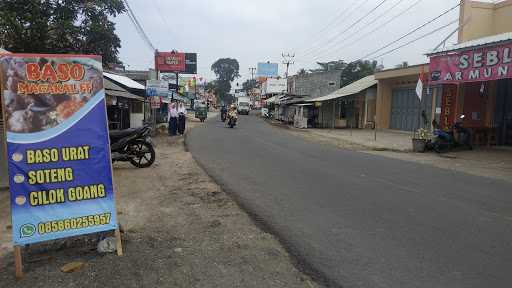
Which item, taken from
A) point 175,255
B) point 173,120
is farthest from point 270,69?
point 175,255

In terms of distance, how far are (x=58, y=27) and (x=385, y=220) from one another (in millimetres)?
20118

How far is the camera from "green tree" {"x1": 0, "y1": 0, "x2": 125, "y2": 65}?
19.8 metres

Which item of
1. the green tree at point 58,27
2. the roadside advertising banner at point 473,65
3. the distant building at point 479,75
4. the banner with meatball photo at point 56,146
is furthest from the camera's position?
the green tree at point 58,27

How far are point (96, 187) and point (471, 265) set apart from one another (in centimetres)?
406

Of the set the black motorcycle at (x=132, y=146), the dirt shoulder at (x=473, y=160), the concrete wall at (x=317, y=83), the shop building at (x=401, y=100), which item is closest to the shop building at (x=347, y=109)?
the shop building at (x=401, y=100)

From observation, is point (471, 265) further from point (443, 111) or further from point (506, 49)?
point (443, 111)

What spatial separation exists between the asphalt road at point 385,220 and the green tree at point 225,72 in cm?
13945

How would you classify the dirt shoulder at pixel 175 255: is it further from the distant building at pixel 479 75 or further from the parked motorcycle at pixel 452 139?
the parked motorcycle at pixel 452 139

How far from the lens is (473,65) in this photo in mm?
15648

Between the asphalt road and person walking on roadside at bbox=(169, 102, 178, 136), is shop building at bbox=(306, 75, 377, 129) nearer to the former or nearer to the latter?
person walking on roadside at bbox=(169, 102, 178, 136)

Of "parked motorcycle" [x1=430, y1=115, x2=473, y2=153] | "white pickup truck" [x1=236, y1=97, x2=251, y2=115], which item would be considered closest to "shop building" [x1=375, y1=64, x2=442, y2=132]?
"parked motorcycle" [x1=430, y1=115, x2=473, y2=153]

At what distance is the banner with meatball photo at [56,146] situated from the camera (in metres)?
4.08

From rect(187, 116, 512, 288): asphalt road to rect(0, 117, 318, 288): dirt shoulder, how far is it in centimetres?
42

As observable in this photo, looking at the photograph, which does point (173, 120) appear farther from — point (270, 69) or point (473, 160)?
point (270, 69)
